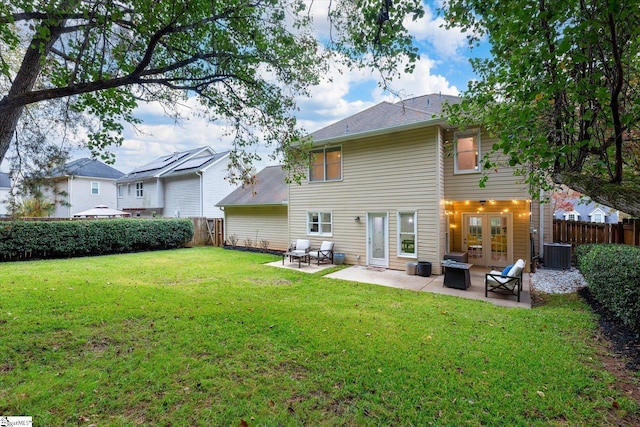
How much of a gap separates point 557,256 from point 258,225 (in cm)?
1312

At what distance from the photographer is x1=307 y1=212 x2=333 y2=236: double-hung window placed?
1209cm

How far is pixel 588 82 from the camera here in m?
3.34

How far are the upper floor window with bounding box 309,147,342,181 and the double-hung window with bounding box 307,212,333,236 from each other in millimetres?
1528

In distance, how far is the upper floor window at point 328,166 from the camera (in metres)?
11.7

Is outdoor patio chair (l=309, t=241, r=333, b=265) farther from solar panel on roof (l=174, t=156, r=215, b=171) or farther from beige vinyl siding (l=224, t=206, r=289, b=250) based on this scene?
solar panel on roof (l=174, t=156, r=215, b=171)

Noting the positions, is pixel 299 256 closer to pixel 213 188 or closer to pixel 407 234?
pixel 407 234

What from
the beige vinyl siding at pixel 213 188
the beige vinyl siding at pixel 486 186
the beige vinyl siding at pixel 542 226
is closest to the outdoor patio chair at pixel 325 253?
the beige vinyl siding at pixel 486 186

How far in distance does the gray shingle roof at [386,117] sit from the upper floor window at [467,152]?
4.12ft

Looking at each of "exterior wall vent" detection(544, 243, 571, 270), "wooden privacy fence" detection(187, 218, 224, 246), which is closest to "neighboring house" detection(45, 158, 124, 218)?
"wooden privacy fence" detection(187, 218, 224, 246)

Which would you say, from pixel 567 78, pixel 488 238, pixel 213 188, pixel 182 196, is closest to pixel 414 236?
pixel 488 238

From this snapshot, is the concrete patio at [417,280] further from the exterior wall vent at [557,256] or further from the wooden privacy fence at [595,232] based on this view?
the wooden privacy fence at [595,232]

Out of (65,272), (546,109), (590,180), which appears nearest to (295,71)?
(546,109)

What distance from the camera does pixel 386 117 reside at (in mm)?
11242

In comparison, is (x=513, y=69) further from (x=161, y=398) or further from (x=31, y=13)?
(x=31, y=13)
